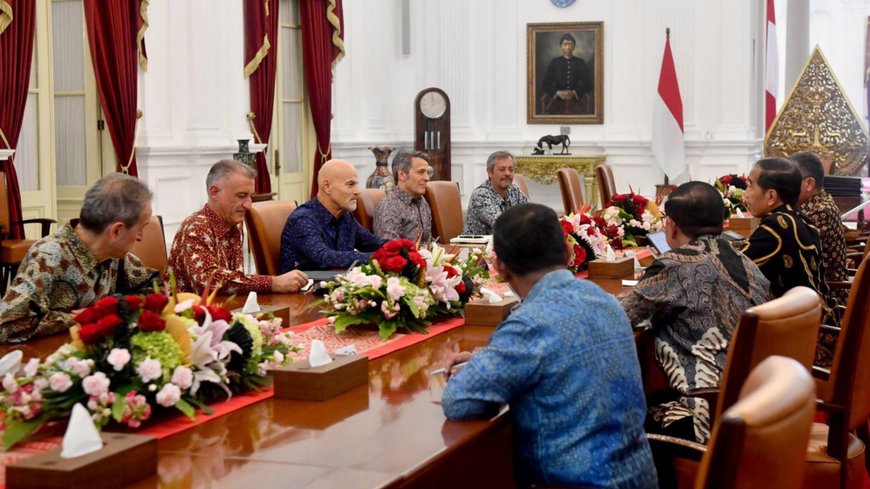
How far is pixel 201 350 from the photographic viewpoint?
93.4 inches

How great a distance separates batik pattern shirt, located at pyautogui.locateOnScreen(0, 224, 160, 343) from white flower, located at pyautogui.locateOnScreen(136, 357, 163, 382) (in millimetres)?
1108

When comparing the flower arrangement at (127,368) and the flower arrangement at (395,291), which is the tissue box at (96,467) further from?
the flower arrangement at (395,291)

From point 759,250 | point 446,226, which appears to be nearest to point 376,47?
point 446,226

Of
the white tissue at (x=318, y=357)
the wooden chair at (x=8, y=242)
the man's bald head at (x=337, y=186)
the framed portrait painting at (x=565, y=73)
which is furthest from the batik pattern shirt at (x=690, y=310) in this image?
the framed portrait painting at (x=565, y=73)

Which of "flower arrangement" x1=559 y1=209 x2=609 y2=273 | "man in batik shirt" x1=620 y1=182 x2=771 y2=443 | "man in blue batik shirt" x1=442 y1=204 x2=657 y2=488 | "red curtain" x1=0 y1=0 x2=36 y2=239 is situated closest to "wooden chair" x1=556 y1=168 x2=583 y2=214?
"flower arrangement" x1=559 y1=209 x2=609 y2=273

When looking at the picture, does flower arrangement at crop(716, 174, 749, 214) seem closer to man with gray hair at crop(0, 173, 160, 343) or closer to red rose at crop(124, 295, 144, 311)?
man with gray hair at crop(0, 173, 160, 343)

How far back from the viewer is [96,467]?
1.85 m

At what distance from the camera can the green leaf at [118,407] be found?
84.9 inches

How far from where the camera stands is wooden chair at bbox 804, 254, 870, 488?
3029 mm

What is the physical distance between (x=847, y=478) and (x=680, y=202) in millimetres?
927

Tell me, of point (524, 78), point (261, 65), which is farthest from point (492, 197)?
point (524, 78)

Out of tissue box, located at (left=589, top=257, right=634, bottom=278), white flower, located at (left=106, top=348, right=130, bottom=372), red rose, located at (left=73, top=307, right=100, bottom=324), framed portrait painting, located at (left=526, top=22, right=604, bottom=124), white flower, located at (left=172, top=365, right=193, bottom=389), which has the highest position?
framed portrait painting, located at (left=526, top=22, right=604, bottom=124)

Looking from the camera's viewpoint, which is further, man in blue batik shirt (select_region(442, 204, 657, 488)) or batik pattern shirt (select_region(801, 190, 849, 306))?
batik pattern shirt (select_region(801, 190, 849, 306))

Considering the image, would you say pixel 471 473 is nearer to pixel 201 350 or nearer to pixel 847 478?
pixel 201 350
